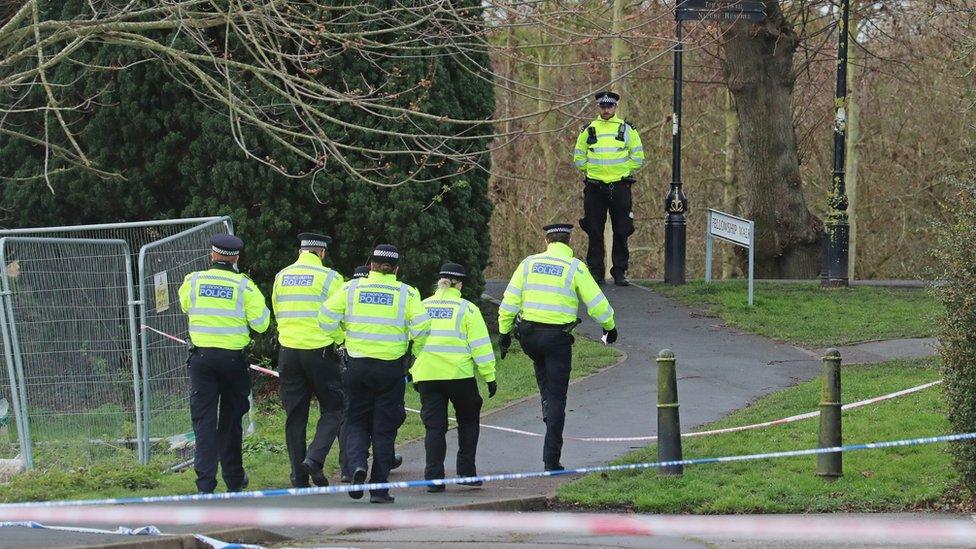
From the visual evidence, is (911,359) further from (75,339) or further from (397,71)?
(75,339)

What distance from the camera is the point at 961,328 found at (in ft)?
30.2

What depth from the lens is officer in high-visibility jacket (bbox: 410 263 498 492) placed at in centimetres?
1059

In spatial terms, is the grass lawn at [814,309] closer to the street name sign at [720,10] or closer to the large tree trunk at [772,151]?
the large tree trunk at [772,151]

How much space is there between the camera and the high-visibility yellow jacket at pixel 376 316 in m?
10.2

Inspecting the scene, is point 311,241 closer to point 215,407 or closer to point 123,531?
point 215,407

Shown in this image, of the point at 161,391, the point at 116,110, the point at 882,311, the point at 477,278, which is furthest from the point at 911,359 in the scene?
the point at 116,110

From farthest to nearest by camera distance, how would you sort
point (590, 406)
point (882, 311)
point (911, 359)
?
point (882, 311) → point (911, 359) → point (590, 406)

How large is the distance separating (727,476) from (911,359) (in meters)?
5.56

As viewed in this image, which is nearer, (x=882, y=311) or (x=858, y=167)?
(x=882, y=311)

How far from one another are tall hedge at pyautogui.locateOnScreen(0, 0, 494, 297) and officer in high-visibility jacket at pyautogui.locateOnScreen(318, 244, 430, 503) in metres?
5.85

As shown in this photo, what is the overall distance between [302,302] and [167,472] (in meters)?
2.00

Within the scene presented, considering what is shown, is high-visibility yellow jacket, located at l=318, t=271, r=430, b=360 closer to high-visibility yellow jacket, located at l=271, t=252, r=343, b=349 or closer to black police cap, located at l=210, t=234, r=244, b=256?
high-visibility yellow jacket, located at l=271, t=252, r=343, b=349

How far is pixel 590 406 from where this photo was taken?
13.4m

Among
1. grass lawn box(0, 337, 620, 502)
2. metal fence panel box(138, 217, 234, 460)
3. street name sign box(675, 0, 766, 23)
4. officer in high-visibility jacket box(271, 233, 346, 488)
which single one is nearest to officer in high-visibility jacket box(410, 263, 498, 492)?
officer in high-visibility jacket box(271, 233, 346, 488)
